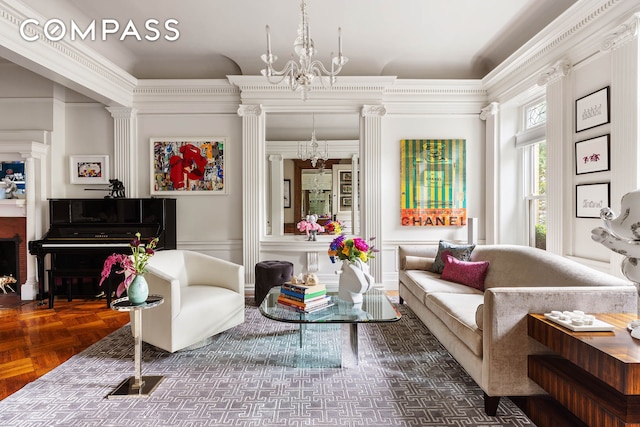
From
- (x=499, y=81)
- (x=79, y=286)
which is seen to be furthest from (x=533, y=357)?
(x=79, y=286)

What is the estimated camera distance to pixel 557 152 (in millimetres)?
3477

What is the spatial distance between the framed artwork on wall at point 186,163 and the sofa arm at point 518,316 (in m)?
3.97

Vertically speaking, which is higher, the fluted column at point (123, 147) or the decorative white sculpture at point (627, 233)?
the fluted column at point (123, 147)

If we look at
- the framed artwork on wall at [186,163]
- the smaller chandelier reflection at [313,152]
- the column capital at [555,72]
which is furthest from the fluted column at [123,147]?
the column capital at [555,72]

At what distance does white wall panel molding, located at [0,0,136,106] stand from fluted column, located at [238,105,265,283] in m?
1.55

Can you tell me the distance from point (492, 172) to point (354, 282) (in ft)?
9.94

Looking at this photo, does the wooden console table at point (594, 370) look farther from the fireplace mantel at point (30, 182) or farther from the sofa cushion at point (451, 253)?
the fireplace mantel at point (30, 182)

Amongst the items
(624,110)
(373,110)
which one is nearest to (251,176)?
(373,110)

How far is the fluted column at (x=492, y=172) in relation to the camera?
471cm

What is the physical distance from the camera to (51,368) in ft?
8.73

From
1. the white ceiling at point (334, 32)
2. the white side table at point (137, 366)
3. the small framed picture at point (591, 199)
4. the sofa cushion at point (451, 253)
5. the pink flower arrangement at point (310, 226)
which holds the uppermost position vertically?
the white ceiling at point (334, 32)

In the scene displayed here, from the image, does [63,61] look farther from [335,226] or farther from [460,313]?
[460,313]

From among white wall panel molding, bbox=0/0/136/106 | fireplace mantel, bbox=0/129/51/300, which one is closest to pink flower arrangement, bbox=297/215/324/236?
white wall panel molding, bbox=0/0/136/106

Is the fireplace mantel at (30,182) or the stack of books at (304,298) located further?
the fireplace mantel at (30,182)
